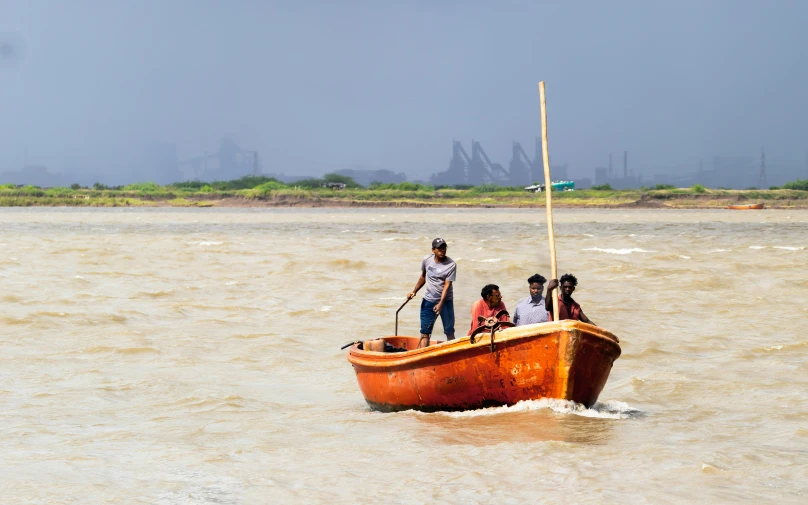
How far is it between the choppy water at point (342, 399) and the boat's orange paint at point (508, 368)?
23 cm

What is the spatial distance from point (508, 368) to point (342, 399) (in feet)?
11.8

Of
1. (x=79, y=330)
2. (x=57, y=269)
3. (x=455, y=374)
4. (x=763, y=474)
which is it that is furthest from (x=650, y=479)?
(x=57, y=269)

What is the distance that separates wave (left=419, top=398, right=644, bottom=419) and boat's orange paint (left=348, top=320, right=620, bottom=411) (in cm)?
6

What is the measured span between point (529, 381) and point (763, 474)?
8.67 feet

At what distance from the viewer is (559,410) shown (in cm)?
1120

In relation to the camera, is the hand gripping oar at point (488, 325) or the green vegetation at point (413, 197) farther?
the green vegetation at point (413, 197)

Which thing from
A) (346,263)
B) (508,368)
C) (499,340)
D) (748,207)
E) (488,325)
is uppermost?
(488,325)

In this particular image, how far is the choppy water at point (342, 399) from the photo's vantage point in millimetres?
9344

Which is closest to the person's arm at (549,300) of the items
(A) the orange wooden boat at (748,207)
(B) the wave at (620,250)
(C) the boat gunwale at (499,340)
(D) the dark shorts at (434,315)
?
(C) the boat gunwale at (499,340)

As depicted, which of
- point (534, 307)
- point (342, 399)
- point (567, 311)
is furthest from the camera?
point (342, 399)

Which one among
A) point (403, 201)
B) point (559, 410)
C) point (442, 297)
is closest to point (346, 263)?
point (442, 297)

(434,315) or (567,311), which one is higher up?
(567,311)

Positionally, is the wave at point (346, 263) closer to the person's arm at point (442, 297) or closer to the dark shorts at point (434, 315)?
the dark shorts at point (434, 315)

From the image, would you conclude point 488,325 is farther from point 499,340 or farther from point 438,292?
point 438,292
